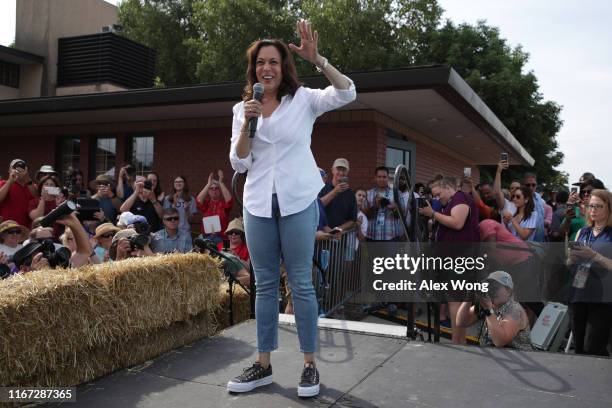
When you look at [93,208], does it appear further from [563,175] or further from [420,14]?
[563,175]

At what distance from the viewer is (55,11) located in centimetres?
1747

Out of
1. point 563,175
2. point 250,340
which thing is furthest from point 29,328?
point 563,175

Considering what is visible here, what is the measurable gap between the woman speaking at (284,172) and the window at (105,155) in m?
9.49

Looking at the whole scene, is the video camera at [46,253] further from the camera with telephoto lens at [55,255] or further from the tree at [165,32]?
the tree at [165,32]

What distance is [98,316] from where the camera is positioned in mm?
3242

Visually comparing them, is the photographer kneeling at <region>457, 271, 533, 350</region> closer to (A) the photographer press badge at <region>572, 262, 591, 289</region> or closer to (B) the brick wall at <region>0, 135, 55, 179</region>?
(A) the photographer press badge at <region>572, 262, 591, 289</region>

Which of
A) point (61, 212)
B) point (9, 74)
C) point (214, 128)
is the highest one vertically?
point (9, 74)

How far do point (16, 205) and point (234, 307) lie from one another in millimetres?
3654

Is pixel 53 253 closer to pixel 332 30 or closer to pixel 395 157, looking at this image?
pixel 395 157

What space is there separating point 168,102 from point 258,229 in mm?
6402

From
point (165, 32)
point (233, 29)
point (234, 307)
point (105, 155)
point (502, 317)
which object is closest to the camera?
point (502, 317)

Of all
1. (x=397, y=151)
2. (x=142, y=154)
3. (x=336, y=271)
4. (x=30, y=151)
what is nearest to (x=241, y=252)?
(x=336, y=271)

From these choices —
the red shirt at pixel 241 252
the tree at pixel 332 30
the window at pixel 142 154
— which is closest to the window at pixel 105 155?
the window at pixel 142 154

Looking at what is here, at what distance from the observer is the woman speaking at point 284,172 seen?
281 cm
